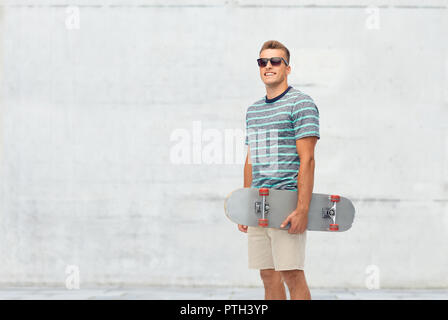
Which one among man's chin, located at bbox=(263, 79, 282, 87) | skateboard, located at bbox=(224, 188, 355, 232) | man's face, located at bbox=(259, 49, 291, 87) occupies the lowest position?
skateboard, located at bbox=(224, 188, 355, 232)

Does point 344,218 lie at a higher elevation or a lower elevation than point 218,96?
lower

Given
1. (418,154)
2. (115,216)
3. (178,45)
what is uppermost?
(178,45)

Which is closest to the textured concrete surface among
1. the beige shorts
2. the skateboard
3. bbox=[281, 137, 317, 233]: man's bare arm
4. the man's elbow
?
the beige shorts

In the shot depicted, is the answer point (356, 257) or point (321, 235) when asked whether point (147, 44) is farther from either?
point (356, 257)

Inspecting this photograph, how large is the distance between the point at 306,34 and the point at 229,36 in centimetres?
76

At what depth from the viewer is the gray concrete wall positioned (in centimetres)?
498

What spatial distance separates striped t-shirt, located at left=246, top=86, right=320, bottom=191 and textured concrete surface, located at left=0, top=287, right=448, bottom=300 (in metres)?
2.16

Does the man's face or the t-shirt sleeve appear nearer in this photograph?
the t-shirt sleeve

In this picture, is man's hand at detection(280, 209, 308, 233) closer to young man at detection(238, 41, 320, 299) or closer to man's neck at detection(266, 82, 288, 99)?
young man at detection(238, 41, 320, 299)

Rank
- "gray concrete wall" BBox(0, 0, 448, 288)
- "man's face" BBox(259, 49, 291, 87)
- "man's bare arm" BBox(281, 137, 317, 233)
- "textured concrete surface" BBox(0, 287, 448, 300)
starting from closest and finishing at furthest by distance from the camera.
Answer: "man's bare arm" BBox(281, 137, 317, 233), "man's face" BBox(259, 49, 291, 87), "textured concrete surface" BBox(0, 287, 448, 300), "gray concrete wall" BBox(0, 0, 448, 288)

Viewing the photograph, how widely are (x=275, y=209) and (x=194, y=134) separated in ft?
8.40

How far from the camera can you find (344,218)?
271 centimetres

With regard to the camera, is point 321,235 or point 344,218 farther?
point 321,235

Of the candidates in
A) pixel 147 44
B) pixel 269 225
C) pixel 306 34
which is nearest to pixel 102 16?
pixel 147 44
